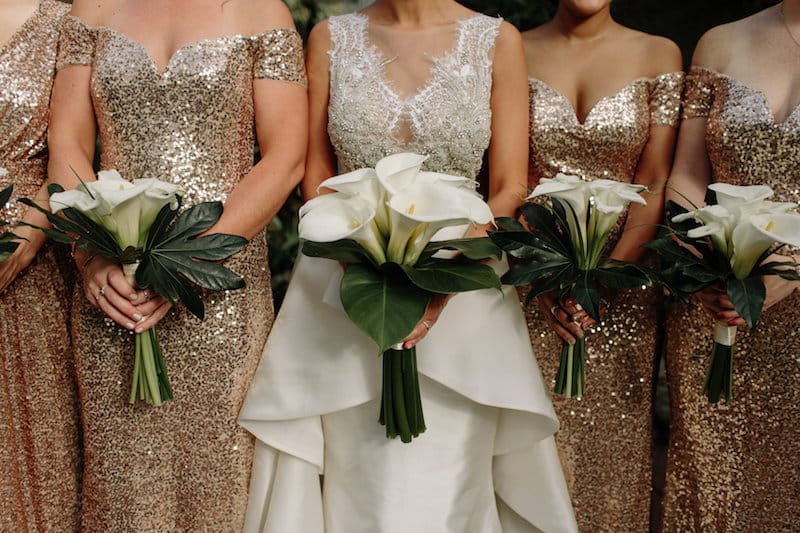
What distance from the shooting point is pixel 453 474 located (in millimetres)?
2371

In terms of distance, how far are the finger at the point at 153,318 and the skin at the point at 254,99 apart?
0.99 feet

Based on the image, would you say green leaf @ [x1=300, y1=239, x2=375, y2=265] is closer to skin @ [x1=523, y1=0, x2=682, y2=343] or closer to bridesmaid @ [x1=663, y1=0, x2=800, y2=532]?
skin @ [x1=523, y1=0, x2=682, y2=343]

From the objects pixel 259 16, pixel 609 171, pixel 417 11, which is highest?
pixel 259 16

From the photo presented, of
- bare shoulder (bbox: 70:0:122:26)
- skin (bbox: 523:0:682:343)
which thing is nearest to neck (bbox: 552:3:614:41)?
skin (bbox: 523:0:682:343)

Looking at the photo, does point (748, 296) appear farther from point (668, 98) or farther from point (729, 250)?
point (668, 98)

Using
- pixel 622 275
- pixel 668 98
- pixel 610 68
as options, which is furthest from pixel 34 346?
pixel 668 98

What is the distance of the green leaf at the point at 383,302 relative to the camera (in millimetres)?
1892

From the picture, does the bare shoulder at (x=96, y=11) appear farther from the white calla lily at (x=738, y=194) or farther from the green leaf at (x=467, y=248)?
the white calla lily at (x=738, y=194)

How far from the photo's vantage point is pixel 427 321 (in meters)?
2.14

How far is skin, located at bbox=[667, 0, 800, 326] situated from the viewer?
2.44 meters

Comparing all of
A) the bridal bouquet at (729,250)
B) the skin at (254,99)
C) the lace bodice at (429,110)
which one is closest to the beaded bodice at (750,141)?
the bridal bouquet at (729,250)

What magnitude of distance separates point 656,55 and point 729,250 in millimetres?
909

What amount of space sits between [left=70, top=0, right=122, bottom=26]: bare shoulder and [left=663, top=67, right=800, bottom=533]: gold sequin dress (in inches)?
78.2

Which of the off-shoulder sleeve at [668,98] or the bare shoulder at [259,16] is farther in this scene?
the off-shoulder sleeve at [668,98]
